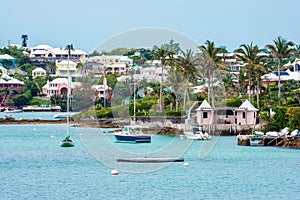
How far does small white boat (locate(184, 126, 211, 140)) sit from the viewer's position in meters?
82.3

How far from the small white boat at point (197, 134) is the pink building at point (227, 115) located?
351 cm

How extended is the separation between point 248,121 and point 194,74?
744 inches

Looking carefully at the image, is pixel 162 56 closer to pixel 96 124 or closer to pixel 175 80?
pixel 175 80

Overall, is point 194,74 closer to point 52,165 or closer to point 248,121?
point 248,121

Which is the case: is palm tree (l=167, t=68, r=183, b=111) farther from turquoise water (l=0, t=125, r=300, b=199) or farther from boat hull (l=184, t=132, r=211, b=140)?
turquoise water (l=0, t=125, r=300, b=199)

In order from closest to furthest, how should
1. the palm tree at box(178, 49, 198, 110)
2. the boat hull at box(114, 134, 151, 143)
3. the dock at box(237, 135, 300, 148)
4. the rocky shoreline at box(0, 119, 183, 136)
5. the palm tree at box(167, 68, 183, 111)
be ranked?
the dock at box(237, 135, 300, 148) → the boat hull at box(114, 134, 151, 143) → the rocky shoreline at box(0, 119, 183, 136) → the palm tree at box(178, 49, 198, 110) → the palm tree at box(167, 68, 183, 111)

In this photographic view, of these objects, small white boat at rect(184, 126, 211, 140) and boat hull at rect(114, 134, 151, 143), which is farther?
small white boat at rect(184, 126, 211, 140)

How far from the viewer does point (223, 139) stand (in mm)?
83938

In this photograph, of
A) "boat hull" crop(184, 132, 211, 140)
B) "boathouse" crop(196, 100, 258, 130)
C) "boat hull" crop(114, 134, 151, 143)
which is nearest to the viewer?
"boat hull" crop(114, 134, 151, 143)

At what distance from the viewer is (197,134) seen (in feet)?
270

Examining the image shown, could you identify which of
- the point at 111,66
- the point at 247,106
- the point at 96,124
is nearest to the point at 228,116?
the point at 247,106

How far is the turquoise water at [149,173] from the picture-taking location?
4544cm

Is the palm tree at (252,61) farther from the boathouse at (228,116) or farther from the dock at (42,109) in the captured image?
the dock at (42,109)

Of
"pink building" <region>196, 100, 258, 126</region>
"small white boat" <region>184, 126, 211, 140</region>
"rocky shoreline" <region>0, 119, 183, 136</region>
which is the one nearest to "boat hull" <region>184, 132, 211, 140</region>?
"small white boat" <region>184, 126, 211, 140</region>
